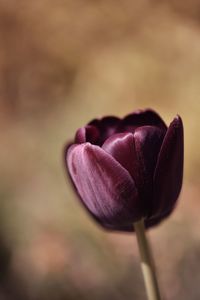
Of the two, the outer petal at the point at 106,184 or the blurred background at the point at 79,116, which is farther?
the blurred background at the point at 79,116

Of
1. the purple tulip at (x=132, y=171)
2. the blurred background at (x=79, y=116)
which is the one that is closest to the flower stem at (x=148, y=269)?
the purple tulip at (x=132, y=171)

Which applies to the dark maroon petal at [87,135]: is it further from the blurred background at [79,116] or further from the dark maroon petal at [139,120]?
the blurred background at [79,116]

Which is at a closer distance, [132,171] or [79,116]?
[132,171]

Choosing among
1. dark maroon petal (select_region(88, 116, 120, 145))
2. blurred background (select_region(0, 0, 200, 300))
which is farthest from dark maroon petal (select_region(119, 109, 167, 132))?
blurred background (select_region(0, 0, 200, 300))

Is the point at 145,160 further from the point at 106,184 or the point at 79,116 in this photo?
the point at 79,116

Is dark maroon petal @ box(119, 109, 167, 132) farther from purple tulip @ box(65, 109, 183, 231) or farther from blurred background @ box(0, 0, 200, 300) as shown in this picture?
blurred background @ box(0, 0, 200, 300)

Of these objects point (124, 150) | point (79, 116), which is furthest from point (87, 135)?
point (79, 116)

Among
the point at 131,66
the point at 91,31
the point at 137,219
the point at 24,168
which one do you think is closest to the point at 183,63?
the point at 131,66
